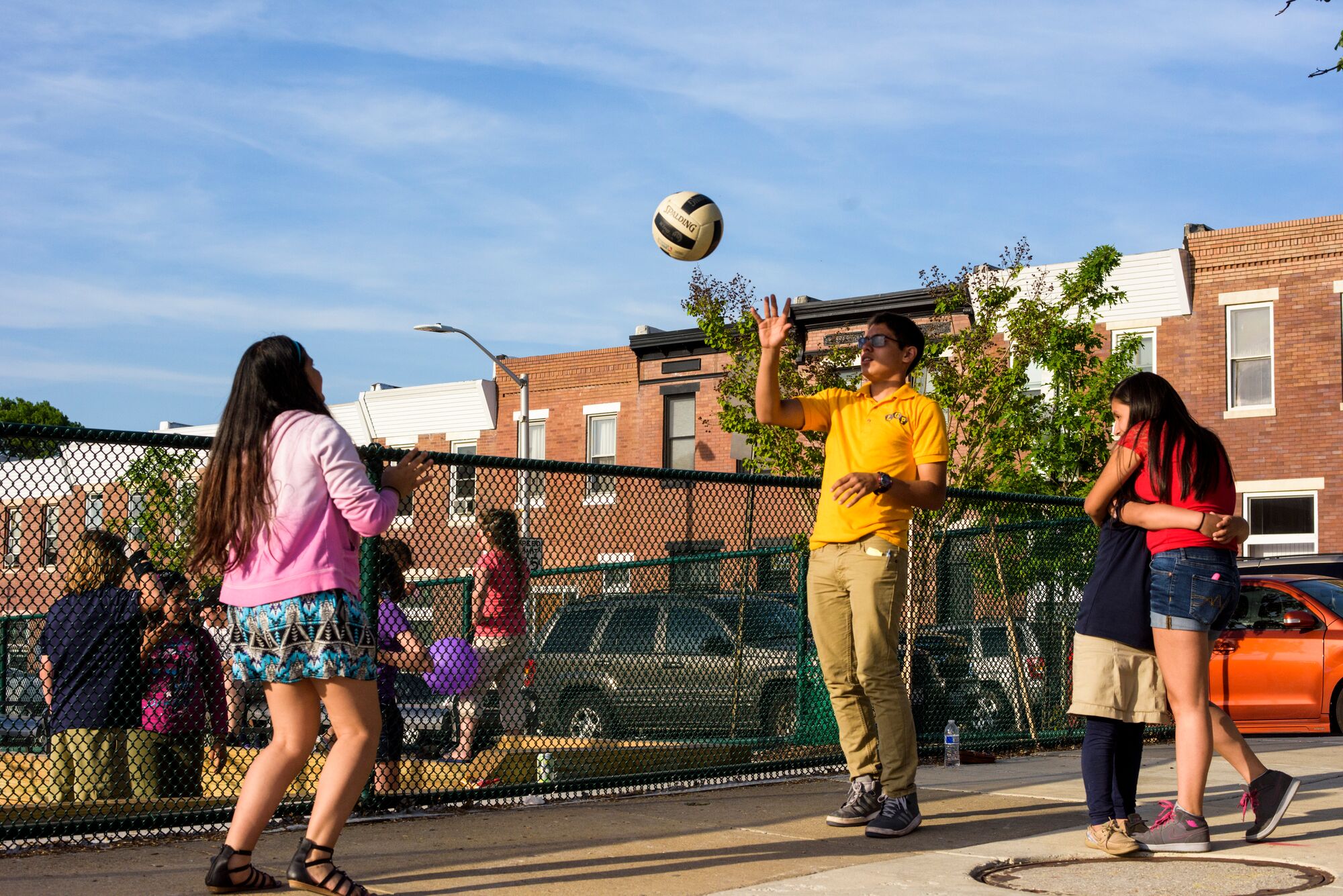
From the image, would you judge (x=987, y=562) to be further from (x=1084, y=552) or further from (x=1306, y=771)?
(x=1306, y=771)

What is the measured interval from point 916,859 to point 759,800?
1.73m

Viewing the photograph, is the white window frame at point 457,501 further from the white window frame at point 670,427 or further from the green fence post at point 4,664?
the white window frame at point 670,427

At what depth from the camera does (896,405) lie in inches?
232

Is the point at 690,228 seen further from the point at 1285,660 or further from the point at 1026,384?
the point at 1026,384

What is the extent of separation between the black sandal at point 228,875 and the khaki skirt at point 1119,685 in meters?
2.97

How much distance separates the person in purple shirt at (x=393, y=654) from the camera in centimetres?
638

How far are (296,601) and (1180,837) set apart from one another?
3.37 meters

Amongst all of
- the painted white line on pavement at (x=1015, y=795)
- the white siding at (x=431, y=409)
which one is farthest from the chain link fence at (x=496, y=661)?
the white siding at (x=431, y=409)

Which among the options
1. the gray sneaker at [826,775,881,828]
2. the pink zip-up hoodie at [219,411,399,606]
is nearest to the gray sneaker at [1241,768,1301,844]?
the gray sneaker at [826,775,881,828]

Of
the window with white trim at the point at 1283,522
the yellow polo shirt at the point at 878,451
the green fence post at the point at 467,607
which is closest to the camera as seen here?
the yellow polo shirt at the point at 878,451

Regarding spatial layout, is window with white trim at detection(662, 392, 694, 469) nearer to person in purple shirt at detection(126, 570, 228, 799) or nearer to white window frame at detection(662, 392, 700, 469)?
white window frame at detection(662, 392, 700, 469)

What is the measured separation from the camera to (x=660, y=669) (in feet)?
24.5

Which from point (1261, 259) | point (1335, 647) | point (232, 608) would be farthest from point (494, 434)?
point (232, 608)

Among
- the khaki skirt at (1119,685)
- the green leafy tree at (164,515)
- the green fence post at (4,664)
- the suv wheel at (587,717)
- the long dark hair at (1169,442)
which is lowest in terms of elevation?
the suv wheel at (587,717)
